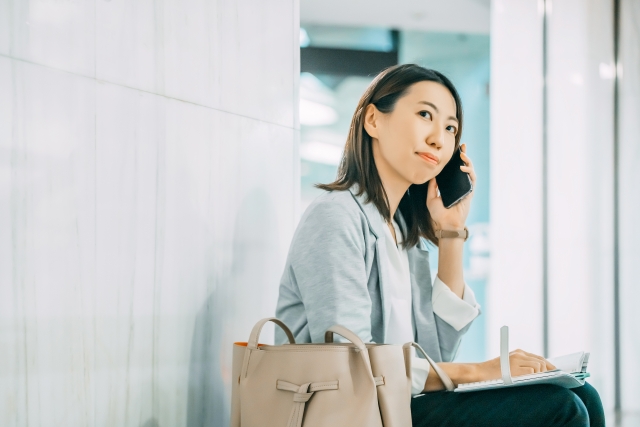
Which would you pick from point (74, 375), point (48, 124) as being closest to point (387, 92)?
→ point (48, 124)

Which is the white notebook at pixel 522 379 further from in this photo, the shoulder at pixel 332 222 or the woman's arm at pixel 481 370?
the shoulder at pixel 332 222

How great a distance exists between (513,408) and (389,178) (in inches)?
24.7

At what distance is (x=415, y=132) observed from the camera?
1.52 metres

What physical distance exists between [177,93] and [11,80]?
0.43 meters

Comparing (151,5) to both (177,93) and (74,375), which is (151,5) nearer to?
(177,93)

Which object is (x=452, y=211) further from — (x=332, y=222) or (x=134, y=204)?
(x=134, y=204)

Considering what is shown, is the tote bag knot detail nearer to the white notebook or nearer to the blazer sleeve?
the blazer sleeve

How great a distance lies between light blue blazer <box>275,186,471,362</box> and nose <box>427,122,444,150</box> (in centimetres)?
22

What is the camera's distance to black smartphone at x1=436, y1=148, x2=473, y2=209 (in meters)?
1.70

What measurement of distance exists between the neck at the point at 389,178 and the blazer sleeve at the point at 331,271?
0.24 m

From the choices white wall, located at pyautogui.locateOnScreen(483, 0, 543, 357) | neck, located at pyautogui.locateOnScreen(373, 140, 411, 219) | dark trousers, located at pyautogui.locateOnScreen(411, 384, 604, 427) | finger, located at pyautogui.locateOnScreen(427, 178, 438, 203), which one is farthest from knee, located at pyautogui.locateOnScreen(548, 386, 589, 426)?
white wall, located at pyautogui.locateOnScreen(483, 0, 543, 357)

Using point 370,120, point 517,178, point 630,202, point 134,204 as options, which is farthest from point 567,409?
point 517,178

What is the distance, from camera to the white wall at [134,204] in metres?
0.99

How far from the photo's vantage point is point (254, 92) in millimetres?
1668
